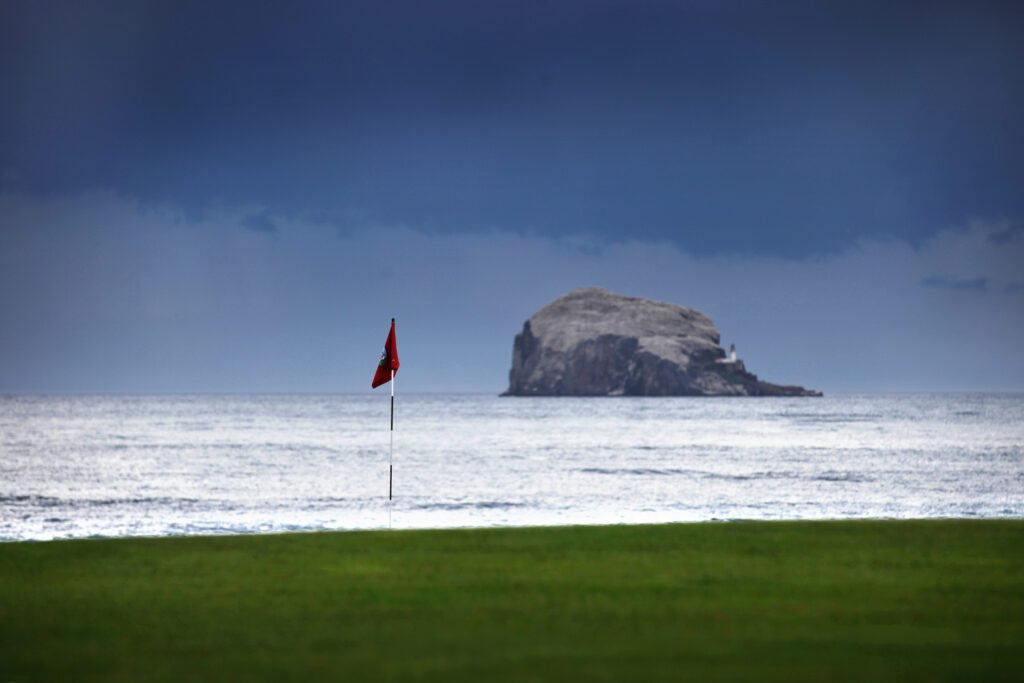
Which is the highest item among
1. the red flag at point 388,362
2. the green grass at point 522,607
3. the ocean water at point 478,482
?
the red flag at point 388,362

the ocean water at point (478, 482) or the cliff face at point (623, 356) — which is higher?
the cliff face at point (623, 356)

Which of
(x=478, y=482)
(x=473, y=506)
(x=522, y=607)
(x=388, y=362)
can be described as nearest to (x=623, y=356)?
(x=478, y=482)

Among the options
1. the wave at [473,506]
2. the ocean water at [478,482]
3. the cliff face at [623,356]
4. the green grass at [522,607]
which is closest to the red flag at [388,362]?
the ocean water at [478,482]

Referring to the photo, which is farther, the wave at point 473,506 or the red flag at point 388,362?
the wave at point 473,506

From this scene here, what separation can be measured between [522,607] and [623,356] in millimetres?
179328

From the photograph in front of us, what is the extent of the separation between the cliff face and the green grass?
174m

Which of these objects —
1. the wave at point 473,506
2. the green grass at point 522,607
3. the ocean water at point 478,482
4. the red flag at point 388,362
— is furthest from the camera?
the wave at point 473,506

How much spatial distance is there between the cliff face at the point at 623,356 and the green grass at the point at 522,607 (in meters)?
174

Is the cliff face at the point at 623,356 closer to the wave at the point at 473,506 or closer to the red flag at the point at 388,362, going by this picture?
the wave at the point at 473,506

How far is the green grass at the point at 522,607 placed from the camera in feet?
15.3

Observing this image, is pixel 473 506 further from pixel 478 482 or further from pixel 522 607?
pixel 522 607

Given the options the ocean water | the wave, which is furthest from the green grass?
the wave

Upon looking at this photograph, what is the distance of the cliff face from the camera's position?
598ft

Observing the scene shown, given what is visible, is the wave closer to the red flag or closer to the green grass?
the red flag
